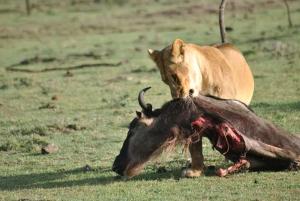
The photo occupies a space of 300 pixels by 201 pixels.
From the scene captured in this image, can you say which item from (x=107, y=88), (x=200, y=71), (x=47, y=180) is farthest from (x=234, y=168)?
(x=107, y=88)

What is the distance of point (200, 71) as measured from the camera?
8.73 meters

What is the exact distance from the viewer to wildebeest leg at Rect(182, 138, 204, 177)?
7.88 metres

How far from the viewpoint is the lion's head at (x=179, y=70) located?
8289 millimetres

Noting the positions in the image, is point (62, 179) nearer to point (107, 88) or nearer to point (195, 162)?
point (195, 162)

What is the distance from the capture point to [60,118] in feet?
42.8

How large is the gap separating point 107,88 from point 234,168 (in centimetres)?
853

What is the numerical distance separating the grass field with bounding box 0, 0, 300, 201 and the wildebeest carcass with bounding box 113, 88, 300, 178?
17cm

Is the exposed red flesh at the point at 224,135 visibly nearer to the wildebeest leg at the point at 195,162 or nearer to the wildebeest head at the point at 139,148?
the wildebeest leg at the point at 195,162

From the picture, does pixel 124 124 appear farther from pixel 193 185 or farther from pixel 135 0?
pixel 135 0

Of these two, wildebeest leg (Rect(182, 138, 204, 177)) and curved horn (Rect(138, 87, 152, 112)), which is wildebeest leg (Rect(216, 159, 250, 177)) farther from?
curved horn (Rect(138, 87, 152, 112))

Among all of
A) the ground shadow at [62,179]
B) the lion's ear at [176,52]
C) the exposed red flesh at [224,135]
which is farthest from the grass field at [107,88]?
the lion's ear at [176,52]

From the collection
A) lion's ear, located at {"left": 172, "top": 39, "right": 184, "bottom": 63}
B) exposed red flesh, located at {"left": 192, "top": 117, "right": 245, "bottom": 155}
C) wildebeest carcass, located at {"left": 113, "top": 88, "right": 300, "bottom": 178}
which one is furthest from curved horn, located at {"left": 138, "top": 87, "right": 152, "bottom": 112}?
lion's ear, located at {"left": 172, "top": 39, "right": 184, "bottom": 63}

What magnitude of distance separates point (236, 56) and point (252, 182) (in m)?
2.83

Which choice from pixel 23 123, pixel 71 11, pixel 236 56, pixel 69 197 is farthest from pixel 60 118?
pixel 71 11
